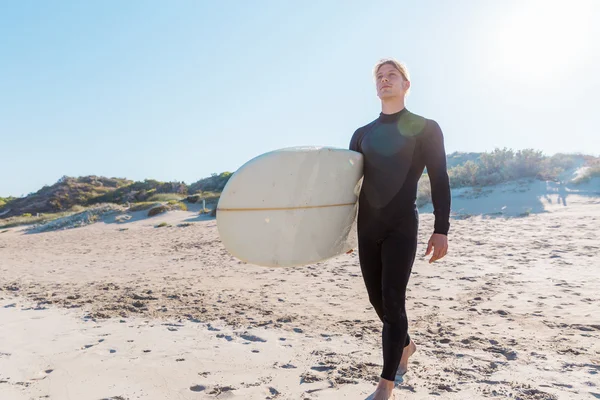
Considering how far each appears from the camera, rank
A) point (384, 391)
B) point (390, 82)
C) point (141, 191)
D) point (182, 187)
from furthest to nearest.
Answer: point (182, 187) < point (141, 191) < point (390, 82) < point (384, 391)

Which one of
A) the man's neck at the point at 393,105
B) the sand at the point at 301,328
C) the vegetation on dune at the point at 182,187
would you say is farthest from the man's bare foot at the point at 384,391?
the vegetation on dune at the point at 182,187

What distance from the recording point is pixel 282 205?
9.11 feet

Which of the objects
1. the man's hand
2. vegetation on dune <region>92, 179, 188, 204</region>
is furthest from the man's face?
vegetation on dune <region>92, 179, 188, 204</region>

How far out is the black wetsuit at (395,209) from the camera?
2246 millimetres

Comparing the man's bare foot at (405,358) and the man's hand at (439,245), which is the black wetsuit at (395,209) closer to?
the man's hand at (439,245)

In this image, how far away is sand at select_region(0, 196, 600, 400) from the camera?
2.45 metres

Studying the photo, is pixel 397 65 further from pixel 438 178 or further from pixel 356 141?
pixel 438 178

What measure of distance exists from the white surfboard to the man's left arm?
0.55 metres

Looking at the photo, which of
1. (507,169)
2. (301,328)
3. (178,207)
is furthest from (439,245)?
(178,207)

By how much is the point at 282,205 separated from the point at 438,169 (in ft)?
3.31

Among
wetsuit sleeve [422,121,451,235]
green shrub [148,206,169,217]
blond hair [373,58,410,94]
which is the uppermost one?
blond hair [373,58,410,94]

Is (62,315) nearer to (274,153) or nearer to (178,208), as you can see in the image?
(274,153)

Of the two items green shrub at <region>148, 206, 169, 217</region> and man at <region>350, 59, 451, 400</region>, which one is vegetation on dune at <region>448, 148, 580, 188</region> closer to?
green shrub at <region>148, 206, 169, 217</region>

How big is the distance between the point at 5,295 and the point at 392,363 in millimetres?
5154
